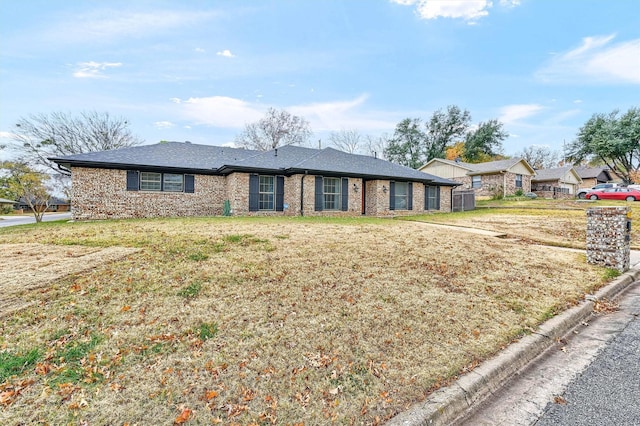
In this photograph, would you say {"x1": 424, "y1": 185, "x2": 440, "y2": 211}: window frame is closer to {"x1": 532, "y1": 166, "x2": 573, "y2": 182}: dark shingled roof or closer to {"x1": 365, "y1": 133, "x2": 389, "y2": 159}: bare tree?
{"x1": 532, "y1": 166, "x2": 573, "y2": 182}: dark shingled roof

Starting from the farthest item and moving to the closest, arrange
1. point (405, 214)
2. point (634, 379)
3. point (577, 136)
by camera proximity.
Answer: point (577, 136) → point (405, 214) → point (634, 379)

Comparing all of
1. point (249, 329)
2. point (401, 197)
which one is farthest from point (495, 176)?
point (249, 329)

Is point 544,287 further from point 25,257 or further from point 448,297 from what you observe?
point 25,257

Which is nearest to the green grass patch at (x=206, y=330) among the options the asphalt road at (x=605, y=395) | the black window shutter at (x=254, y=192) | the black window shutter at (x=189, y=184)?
the asphalt road at (x=605, y=395)

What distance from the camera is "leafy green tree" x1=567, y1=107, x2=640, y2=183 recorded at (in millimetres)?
29078

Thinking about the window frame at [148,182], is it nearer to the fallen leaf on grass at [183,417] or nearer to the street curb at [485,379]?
the fallen leaf on grass at [183,417]

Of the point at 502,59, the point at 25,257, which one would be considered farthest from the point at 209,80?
the point at 502,59

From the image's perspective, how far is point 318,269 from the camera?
4.67m

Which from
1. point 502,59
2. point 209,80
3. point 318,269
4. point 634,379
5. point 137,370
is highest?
point 502,59

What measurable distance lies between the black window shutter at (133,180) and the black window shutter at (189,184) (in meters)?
1.99

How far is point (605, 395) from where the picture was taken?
235 cm

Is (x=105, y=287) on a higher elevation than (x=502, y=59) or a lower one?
lower

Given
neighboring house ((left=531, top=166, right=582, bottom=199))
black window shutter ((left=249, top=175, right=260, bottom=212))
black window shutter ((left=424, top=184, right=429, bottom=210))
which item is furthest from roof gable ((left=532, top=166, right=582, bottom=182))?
black window shutter ((left=249, top=175, right=260, bottom=212))

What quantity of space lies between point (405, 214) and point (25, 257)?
52.2ft
